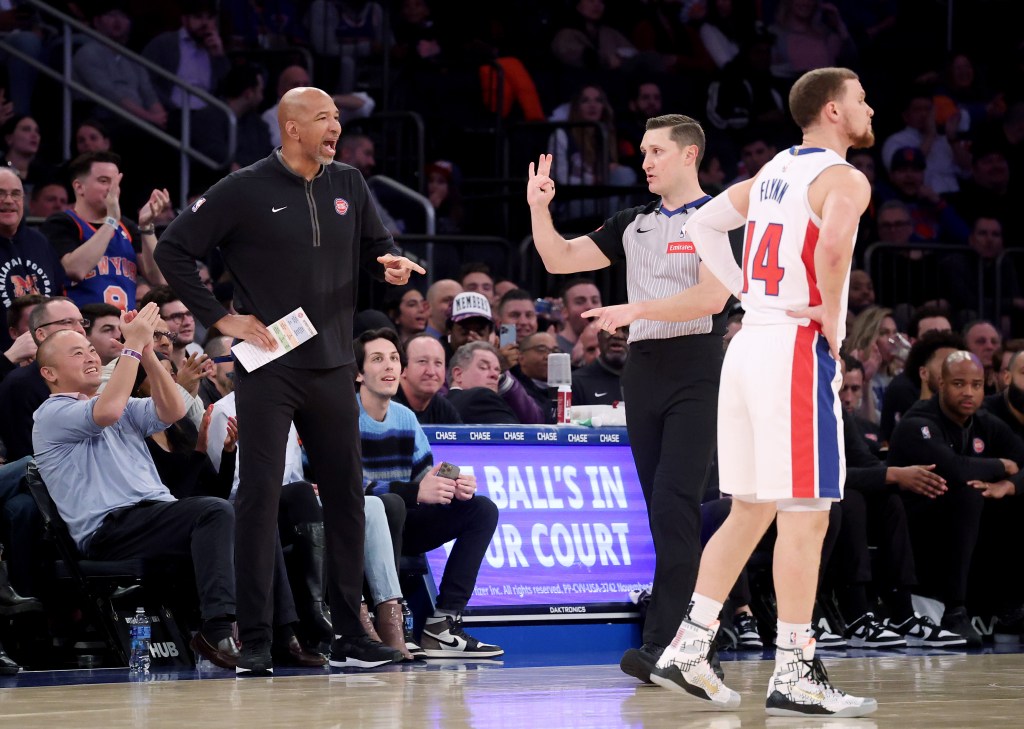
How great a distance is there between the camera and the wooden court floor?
4.79 meters

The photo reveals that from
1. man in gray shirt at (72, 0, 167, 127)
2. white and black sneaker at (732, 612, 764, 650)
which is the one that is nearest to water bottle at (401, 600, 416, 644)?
white and black sneaker at (732, 612, 764, 650)

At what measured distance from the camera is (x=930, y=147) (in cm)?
1597

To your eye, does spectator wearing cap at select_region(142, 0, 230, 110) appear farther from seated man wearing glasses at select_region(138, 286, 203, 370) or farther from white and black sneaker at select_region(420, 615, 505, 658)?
white and black sneaker at select_region(420, 615, 505, 658)

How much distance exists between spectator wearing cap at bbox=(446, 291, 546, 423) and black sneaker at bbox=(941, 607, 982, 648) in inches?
102

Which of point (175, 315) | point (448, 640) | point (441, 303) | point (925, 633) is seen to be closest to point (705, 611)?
point (448, 640)

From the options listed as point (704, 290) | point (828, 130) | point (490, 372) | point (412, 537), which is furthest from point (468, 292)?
point (828, 130)

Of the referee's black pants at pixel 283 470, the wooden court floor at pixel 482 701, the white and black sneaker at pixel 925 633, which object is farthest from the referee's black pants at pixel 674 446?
the white and black sneaker at pixel 925 633

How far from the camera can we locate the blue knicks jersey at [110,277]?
8977 millimetres

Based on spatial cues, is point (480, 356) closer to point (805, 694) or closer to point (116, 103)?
point (805, 694)

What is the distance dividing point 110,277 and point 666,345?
13.2ft

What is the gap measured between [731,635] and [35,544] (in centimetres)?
348

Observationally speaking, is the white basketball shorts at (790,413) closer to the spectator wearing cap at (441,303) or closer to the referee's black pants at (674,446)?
the referee's black pants at (674,446)

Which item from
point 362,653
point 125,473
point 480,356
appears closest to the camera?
point 362,653

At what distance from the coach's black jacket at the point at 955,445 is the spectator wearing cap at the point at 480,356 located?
7.06 ft
